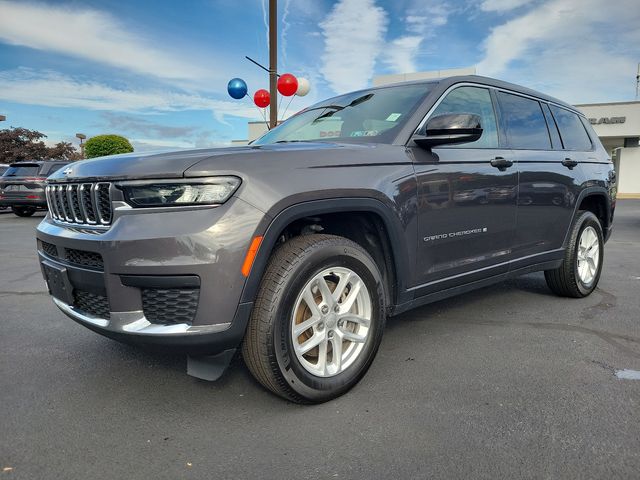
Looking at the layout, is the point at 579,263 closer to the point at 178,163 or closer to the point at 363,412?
the point at 363,412

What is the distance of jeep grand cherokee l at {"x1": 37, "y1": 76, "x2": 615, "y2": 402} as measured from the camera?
2.14 m

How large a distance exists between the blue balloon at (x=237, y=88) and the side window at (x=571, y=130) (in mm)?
10015

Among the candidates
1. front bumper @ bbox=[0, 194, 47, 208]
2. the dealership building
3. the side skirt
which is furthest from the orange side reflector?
the dealership building

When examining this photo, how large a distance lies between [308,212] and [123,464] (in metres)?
1.33

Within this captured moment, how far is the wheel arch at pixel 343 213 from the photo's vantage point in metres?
2.21

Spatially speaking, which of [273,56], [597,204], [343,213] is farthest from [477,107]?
[273,56]

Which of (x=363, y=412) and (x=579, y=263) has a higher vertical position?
(x=579, y=263)

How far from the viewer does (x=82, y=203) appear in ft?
7.97

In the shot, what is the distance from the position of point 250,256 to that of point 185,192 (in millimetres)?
396

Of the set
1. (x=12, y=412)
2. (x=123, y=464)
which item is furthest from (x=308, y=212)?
(x=12, y=412)

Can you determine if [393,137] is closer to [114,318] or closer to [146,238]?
[146,238]

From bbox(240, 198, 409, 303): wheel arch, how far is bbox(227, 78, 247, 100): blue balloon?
1151cm

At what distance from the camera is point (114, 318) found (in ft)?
7.29

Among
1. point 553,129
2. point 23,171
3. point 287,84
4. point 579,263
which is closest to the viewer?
point 553,129
